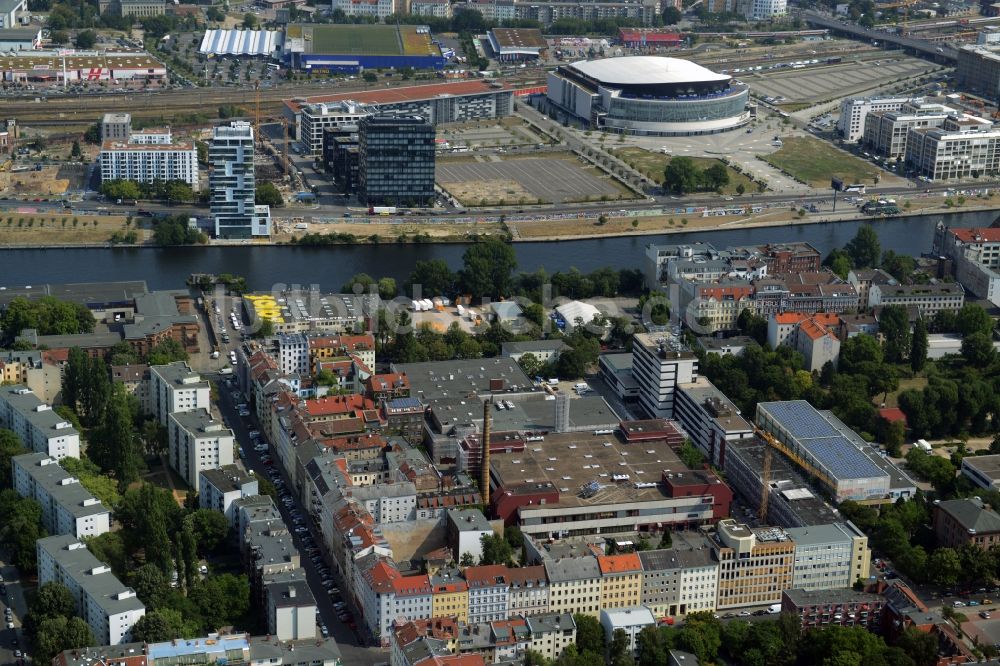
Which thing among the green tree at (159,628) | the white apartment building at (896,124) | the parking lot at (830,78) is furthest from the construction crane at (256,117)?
the green tree at (159,628)

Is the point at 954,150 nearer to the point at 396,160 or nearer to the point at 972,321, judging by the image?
the point at 972,321

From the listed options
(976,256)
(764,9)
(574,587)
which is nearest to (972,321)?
(976,256)

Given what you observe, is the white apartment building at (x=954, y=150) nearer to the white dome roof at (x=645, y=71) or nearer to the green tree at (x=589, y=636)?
the white dome roof at (x=645, y=71)

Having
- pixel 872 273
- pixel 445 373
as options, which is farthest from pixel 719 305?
pixel 445 373

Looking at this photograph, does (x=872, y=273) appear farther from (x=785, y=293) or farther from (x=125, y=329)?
(x=125, y=329)

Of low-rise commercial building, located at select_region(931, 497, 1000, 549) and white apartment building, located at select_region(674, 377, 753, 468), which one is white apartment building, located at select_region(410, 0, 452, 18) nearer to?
white apartment building, located at select_region(674, 377, 753, 468)
